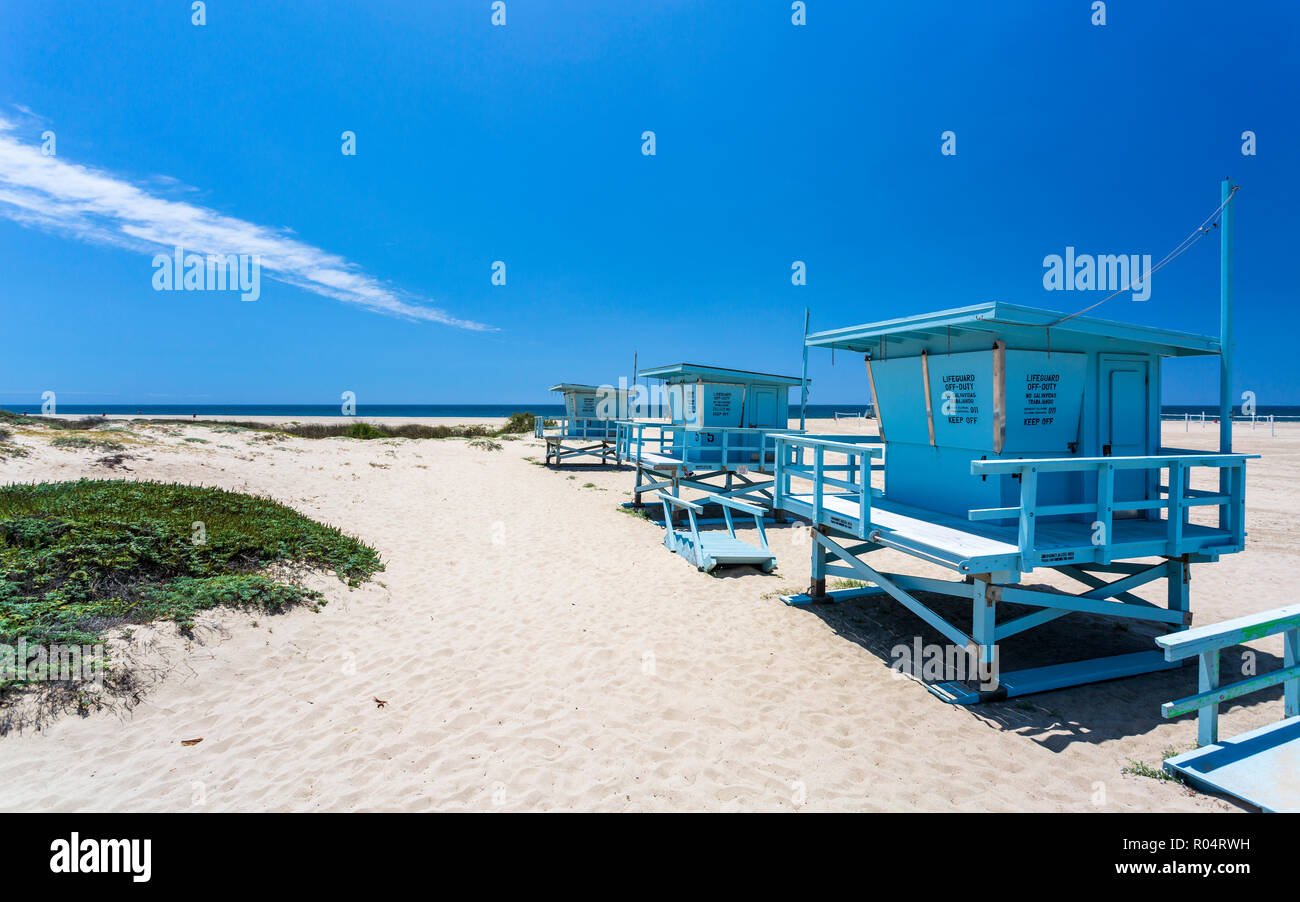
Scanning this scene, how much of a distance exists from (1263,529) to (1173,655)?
13850 millimetres

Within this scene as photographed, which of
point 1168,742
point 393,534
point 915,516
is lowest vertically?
point 1168,742

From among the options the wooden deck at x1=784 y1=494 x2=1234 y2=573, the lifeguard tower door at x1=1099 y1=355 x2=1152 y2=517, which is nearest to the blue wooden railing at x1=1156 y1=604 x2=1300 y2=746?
the wooden deck at x1=784 y1=494 x2=1234 y2=573

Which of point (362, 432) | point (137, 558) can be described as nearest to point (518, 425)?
point (362, 432)

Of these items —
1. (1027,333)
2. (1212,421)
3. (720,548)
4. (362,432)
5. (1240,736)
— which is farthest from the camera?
(1212,421)

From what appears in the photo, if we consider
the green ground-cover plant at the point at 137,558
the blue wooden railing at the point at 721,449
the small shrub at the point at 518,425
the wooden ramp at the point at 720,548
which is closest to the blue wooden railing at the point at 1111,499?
the wooden ramp at the point at 720,548

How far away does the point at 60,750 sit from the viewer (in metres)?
4.32

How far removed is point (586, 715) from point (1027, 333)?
6.49 metres

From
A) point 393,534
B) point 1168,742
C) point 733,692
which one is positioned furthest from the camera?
point 393,534

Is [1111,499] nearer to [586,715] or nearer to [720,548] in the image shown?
[586,715]

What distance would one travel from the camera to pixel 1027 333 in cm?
657

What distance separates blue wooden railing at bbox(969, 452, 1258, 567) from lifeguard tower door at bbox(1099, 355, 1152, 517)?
74 cm

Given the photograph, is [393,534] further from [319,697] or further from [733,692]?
[733,692]
